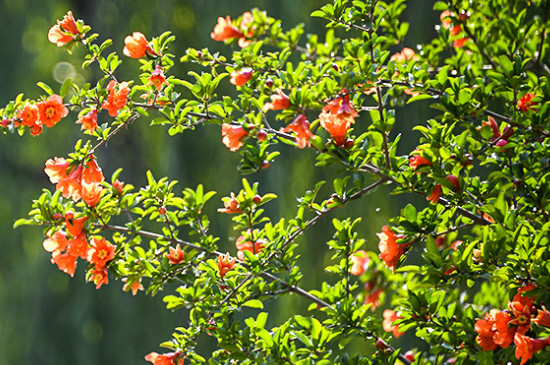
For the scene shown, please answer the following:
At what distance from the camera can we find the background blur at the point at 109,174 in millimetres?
2275

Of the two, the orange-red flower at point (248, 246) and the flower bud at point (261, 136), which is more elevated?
the flower bud at point (261, 136)

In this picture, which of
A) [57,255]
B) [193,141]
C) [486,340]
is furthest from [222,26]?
[193,141]

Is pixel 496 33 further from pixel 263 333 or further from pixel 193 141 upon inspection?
pixel 193 141

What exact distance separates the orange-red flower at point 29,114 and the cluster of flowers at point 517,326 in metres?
0.80

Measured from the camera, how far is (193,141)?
2.49 metres

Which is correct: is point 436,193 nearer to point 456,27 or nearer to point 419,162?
point 419,162

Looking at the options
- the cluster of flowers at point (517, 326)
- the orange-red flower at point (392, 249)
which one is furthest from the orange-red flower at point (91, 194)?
the cluster of flowers at point (517, 326)

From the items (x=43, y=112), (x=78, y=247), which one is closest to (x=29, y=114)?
(x=43, y=112)

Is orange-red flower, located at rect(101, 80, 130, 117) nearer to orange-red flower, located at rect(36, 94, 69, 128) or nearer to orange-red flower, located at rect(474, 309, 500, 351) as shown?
orange-red flower, located at rect(36, 94, 69, 128)

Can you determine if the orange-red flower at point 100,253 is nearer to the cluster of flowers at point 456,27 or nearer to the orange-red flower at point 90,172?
the orange-red flower at point 90,172

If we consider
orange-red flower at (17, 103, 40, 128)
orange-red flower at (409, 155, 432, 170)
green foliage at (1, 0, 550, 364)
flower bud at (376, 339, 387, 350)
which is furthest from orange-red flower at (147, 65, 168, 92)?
flower bud at (376, 339, 387, 350)

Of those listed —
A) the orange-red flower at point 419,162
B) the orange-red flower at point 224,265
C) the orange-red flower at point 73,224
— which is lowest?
the orange-red flower at point 224,265

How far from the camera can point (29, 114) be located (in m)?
1.07

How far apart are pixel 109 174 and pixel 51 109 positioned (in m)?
1.83
